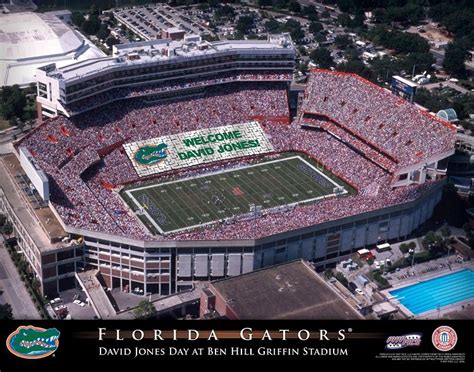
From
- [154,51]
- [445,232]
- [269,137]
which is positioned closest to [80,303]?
[269,137]

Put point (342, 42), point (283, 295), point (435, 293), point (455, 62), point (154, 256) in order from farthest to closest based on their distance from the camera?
point (342, 42), point (455, 62), point (435, 293), point (154, 256), point (283, 295)

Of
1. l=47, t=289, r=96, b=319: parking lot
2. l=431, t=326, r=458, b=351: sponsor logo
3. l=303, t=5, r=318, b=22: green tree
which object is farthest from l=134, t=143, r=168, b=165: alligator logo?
l=303, t=5, r=318, b=22: green tree

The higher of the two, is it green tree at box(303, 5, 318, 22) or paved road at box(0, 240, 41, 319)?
green tree at box(303, 5, 318, 22)

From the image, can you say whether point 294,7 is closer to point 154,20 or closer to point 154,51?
point 154,20

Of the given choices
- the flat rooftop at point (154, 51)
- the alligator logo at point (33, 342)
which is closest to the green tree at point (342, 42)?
the flat rooftop at point (154, 51)

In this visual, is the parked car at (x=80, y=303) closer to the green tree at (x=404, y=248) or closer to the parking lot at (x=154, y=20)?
the green tree at (x=404, y=248)

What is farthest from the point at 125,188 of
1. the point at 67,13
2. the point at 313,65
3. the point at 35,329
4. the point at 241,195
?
the point at 67,13

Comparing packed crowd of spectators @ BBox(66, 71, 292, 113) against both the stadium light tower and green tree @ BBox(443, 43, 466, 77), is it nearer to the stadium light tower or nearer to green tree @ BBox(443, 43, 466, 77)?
the stadium light tower
